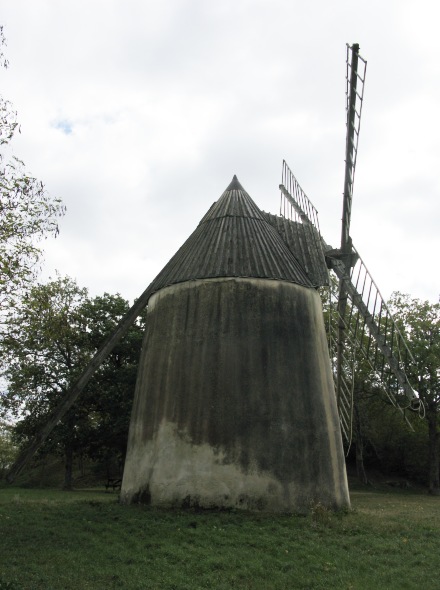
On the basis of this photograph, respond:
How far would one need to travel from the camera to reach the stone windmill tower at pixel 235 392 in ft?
37.7

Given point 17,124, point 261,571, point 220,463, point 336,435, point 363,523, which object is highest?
point 17,124

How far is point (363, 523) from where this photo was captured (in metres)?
10.9

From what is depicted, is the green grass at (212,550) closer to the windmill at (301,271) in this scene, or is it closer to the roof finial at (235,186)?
the windmill at (301,271)

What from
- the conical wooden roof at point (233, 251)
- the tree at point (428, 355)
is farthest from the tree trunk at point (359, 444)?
the conical wooden roof at point (233, 251)

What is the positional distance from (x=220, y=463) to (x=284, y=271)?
5114 millimetres

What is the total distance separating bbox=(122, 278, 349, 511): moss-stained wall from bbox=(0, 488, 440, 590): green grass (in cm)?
66

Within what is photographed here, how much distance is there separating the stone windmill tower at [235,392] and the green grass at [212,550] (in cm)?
69

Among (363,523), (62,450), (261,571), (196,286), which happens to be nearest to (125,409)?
(62,450)

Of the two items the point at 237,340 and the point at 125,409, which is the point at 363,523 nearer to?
the point at 237,340

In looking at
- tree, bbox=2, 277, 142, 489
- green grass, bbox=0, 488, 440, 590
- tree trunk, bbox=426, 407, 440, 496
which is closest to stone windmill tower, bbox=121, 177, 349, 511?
green grass, bbox=0, 488, 440, 590

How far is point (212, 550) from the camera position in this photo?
8875 millimetres

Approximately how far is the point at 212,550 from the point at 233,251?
24.5 ft

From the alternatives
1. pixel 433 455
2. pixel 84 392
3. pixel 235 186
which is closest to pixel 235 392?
pixel 235 186

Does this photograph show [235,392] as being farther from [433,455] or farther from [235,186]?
[433,455]
